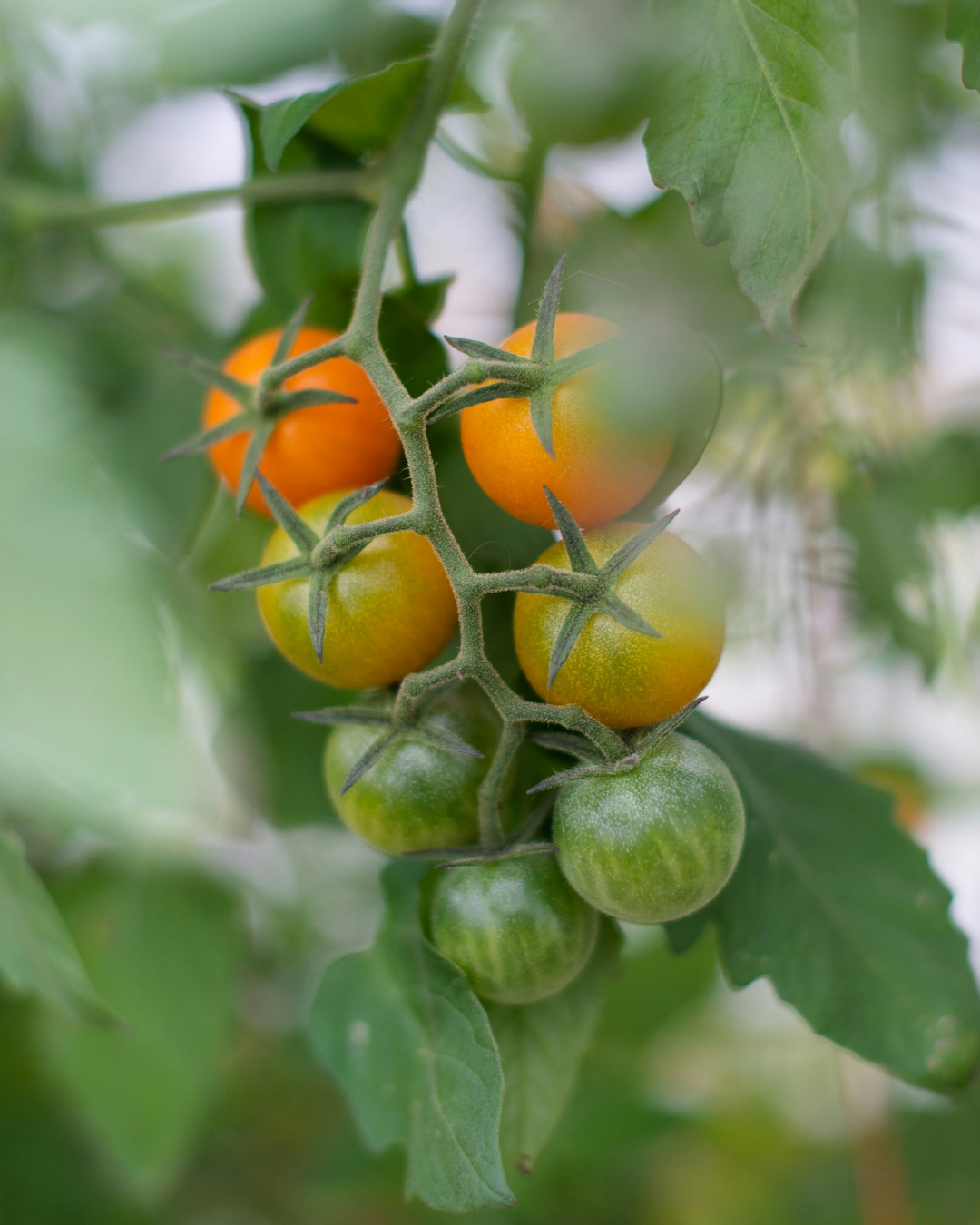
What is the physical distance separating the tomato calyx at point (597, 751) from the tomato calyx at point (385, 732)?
1.6 inches

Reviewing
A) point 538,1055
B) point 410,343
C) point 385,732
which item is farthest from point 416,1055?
point 410,343

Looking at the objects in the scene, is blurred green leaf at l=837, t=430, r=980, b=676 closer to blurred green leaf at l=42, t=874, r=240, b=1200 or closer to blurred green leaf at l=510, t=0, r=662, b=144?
blurred green leaf at l=510, t=0, r=662, b=144

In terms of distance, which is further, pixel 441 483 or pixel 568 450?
pixel 441 483

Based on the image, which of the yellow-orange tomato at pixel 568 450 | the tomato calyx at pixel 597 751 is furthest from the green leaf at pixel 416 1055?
the yellow-orange tomato at pixel 568 450

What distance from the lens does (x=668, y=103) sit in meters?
0.46

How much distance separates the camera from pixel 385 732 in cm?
49

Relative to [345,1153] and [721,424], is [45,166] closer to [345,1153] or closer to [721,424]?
[721,424]

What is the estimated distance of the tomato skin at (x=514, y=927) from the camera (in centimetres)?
47

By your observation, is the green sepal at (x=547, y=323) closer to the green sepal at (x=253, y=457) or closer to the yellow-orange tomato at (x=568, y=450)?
the yellow-orange tomato at (x=568, y=450)

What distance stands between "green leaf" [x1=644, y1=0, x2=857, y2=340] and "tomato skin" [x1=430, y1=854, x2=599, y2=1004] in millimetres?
282

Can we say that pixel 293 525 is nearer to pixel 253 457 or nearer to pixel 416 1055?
pixel 253 457

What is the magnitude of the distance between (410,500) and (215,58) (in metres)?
0.41

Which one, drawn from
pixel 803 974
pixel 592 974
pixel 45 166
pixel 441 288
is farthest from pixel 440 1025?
pixel 45 166

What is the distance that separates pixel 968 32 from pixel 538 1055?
21.9 inches
